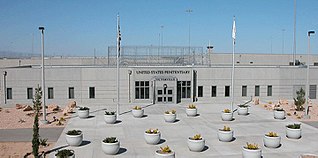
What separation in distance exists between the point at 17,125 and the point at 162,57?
2463cm

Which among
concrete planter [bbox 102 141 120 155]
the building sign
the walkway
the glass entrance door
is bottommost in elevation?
the walkway

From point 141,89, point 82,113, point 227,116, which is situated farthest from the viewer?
point 141,89

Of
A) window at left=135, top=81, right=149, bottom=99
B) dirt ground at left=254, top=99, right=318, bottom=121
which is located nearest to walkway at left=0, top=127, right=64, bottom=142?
window at left=135, top=81, right=149, bottom=99

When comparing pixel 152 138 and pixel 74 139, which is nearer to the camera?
pixel 74 139

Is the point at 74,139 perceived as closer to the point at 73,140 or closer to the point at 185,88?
the point at 73,140

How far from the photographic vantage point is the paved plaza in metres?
18.5

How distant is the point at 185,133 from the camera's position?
917 inches

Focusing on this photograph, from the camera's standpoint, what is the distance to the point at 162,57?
152 ft

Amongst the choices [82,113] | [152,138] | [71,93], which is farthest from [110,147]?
[71,93]

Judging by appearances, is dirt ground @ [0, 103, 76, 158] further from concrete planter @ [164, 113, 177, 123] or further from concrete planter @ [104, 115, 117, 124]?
concrete planter @ [164, 113, 177, 123]

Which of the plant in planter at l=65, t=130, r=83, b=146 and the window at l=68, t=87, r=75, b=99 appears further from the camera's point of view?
the window at l=68, t=87, r=75, b=99

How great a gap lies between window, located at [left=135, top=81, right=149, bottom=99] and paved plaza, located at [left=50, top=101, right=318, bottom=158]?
14.5 feet

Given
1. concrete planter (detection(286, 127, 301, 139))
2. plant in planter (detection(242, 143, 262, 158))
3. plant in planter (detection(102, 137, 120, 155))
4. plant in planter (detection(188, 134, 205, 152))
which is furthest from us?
concrete planter (detection(286, 127, 301, 139))

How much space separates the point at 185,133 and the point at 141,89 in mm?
15744
